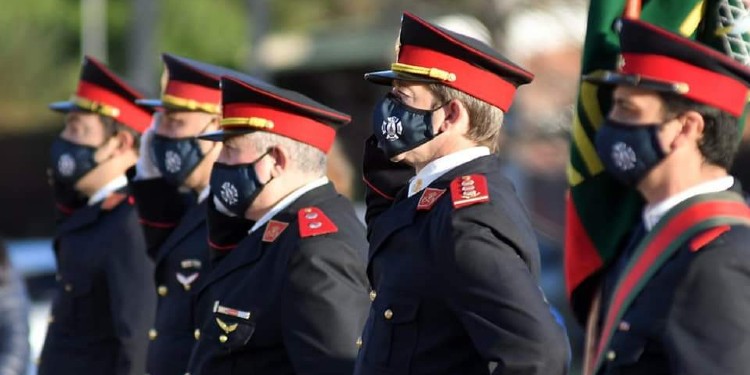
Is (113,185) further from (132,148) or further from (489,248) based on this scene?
(489,248)

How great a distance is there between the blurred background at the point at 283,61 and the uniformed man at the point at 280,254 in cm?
96

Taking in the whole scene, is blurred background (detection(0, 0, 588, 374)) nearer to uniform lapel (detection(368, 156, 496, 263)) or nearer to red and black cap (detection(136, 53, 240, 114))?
red and black cap (detection(136, 53, 240, 114))

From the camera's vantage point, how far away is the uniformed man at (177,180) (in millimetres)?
5441

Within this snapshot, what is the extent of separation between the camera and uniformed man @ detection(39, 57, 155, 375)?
5949 millimetres

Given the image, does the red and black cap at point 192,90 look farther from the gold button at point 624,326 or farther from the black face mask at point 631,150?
the gold button at point 624,326

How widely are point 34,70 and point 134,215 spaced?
25.2 meters

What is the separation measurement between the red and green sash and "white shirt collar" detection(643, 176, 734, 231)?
0.7 inches

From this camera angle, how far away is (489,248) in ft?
12.5

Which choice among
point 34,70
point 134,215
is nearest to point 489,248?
point 134,215

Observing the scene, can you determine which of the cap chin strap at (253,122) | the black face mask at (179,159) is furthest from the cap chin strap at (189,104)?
the cap chin strap at (253,122)

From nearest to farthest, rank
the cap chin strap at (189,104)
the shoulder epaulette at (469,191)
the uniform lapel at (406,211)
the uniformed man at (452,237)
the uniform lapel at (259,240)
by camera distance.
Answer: the uniformed man at (452,237)
the shoulder epaulette at (469,191)
the uniform lapel at (406,211)
the uniform lapel at (259,240)
the cap chin strap at (189,104)

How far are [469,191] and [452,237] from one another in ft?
0.48

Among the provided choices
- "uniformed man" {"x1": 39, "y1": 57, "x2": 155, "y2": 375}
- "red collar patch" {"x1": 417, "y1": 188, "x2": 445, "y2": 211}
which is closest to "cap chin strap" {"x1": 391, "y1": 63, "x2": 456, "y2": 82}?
"red collar patch" {"x1": 417, "y1": 188, "x2": 445, "y2": 211}

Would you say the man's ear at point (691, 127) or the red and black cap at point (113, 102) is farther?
the red and black cap at point (113, 102)
